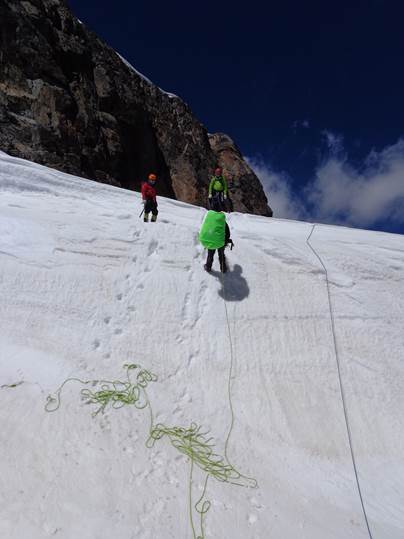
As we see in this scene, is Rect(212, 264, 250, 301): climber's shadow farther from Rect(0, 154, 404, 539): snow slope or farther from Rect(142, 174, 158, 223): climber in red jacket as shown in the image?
Rect(142, 174, 158, 223): climber in red jacket

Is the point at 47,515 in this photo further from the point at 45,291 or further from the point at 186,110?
the point at 186,110

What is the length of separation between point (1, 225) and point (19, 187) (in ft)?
7.85

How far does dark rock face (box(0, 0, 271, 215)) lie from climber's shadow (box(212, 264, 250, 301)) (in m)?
13.1

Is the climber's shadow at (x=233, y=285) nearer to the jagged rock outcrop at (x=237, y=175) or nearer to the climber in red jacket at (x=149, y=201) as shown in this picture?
the climber in red jacket at (x=149, y=201)

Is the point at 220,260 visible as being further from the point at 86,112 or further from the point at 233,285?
the point at 86,112

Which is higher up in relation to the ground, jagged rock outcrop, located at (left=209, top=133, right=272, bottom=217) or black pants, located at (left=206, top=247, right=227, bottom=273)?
jagged rock outcrop, located at (left=209, top=133, right=272, bottom=217)

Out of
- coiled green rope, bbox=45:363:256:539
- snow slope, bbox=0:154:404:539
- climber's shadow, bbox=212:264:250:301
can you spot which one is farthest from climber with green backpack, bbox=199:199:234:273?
coiled green rope, bbox=45:363:256:539

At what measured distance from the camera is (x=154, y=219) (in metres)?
8.88

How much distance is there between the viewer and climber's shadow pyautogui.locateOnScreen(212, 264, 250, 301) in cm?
676

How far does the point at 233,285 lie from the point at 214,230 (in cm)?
130

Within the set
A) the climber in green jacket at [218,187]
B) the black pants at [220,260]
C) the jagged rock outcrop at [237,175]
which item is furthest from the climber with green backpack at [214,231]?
the jagged rock outcrop at [237,175]

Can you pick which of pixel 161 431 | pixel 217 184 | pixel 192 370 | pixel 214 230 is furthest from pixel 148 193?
pixel 161 431

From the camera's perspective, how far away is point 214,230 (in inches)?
251

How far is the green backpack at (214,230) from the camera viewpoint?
20.9ft
